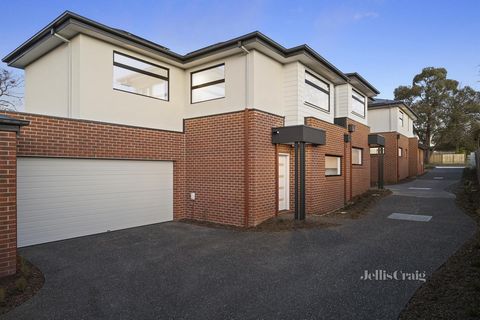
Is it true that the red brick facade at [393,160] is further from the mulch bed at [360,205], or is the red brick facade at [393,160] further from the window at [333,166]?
the window at [333,166]

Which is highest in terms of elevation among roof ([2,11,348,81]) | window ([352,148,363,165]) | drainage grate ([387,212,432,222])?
roof ([2,11,348,81])

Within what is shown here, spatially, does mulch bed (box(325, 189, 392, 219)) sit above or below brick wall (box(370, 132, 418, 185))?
below

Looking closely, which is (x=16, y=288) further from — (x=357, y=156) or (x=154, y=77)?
(x=357, y=156)

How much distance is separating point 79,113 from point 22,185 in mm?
2258

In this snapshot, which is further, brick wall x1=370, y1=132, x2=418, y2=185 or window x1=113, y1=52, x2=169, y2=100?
brick wall x1=370, y1=132, x2=418, y2=185

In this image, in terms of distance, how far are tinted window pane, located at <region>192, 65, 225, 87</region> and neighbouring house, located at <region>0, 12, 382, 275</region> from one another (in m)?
0.03

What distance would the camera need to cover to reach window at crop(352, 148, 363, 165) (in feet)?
47.3

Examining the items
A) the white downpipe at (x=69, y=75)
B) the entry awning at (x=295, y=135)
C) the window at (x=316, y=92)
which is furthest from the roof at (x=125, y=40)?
the entry awning at (x=295, y=135)

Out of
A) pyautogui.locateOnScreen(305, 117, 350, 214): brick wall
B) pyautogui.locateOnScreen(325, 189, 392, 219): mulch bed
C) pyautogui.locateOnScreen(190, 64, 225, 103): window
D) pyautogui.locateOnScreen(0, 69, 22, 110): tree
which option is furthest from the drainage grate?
pyautogui.locateOnScreen(0, 69, 22, 110): tree

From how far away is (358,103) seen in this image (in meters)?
14.8

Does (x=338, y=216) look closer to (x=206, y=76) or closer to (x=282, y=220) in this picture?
(x=282, y=220)

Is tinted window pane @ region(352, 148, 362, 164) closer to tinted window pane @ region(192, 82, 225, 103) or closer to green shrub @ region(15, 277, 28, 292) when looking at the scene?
tinted window pane @ region(192, 82, 225, 103)

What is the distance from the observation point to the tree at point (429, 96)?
36.0m

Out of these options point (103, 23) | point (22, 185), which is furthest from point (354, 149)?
point (22, 185)
